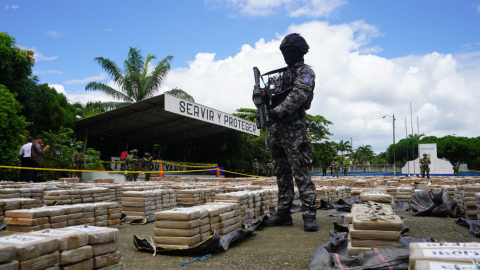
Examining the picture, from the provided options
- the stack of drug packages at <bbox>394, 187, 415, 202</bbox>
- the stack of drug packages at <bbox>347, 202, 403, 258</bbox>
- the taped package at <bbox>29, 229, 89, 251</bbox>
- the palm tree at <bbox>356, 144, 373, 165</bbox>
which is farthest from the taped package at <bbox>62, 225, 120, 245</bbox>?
the palm tree at <bbox>356, 144, 373, 165</bbox>

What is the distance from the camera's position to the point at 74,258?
7.89ft

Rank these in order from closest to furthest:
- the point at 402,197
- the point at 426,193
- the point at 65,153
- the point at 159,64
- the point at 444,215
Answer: the point at 444,215 → the point at 426,193 → the point at 402,197 → the point at 65,153 → the point at 159,64

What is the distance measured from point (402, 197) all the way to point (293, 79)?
5.46 m

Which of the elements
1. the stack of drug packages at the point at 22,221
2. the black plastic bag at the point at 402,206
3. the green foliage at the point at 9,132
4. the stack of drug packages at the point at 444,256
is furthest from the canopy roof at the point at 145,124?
the stack of drug packages at the point at 444,256

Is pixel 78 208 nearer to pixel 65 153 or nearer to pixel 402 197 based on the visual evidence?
pixel 402 197

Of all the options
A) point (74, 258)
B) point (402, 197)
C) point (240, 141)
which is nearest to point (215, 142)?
point (240, 141)

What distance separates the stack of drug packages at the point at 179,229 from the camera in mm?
3668

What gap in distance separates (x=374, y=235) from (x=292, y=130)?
230cm

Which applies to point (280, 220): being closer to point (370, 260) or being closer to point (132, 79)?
point (370, 260)

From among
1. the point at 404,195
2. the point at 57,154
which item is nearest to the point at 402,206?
the point at 404,195

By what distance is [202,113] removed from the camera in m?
24.1

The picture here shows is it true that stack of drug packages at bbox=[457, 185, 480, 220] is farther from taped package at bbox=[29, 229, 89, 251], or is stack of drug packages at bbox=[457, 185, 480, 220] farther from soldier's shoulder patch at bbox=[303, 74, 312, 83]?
taped package at bbox=[29, 229, 89, 251]

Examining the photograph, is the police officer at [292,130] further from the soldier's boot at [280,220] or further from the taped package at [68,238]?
the taped package at [68,238]

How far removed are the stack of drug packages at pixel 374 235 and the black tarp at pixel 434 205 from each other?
4459 mm
